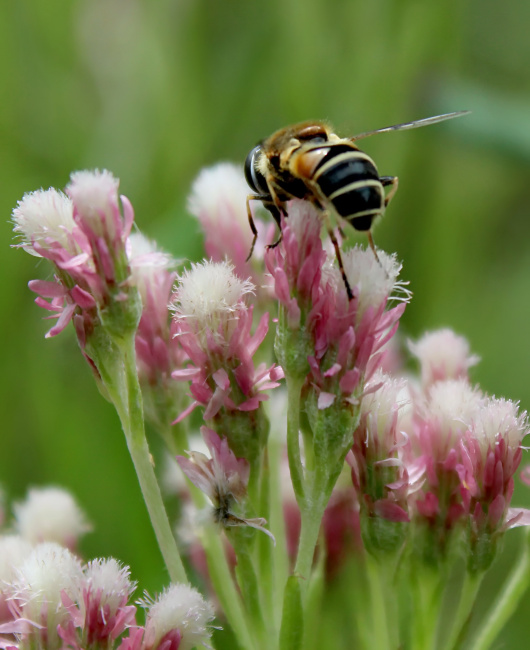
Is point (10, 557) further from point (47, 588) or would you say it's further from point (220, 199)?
point (220, 199)

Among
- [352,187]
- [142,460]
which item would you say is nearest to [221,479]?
[142,460]

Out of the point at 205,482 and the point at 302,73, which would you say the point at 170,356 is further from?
the point at 302,73

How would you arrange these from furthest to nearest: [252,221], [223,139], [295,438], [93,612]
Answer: [223,139], [252,221], [295,438], [93,612]

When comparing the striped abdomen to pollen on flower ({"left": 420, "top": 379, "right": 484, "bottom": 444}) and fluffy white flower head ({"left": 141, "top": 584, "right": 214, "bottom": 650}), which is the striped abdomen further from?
fluffy white flower head ({"left": 141, "top": 584, "right": 214, "bottom": 650})

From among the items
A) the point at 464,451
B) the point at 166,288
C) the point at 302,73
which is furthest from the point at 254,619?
the point at 302,73

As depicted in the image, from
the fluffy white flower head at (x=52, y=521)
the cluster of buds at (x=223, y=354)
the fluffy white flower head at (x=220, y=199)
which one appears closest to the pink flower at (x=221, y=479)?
the cluster of buds at (x=223, y=354)

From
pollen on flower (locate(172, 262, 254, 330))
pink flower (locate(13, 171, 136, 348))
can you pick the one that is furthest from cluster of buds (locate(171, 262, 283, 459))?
pink flower (locate(13, 171, 136, 348))
